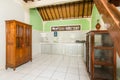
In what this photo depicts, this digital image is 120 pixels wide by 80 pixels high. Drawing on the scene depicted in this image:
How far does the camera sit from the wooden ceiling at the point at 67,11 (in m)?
5.62

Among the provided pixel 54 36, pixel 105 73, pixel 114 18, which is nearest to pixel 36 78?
pixel 105 73

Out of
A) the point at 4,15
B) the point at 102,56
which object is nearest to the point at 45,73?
the point at 102,56

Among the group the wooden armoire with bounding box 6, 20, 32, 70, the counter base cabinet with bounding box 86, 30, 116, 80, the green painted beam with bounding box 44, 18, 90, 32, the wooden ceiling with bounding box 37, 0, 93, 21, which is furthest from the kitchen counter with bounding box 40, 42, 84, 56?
the counter base cabinet with bounding box 86, 30, 116, 80

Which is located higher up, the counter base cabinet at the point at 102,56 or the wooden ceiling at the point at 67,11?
the wooden ceiling at the point at 67,11

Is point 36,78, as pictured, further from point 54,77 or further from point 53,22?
point 53,22

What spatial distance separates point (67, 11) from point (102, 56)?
14.9 ft

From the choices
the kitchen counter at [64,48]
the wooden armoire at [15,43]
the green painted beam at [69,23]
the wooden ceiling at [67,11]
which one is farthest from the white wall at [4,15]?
the green painted beam at [69,23]

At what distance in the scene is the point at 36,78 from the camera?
103 inches

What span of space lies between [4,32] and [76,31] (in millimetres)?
4668

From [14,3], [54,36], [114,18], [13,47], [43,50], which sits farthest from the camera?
[54,36]

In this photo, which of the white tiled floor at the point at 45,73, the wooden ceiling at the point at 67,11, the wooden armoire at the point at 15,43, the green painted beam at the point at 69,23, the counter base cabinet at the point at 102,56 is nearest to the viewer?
the counter base cabinet at the point at 102,56

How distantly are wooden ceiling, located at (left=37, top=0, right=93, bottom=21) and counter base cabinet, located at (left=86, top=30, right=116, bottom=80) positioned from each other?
142 inches

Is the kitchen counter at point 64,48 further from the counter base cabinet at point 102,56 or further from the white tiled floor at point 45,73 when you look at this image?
the counter base cabinet at point 102,56

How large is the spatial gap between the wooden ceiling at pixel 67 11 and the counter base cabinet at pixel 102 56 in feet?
11.8
